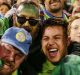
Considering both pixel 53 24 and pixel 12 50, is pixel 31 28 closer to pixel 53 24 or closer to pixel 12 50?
pixel 53 24

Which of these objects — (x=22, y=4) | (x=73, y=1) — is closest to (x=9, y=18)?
(x=22, y=4)

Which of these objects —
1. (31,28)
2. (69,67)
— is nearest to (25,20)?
(31,28)

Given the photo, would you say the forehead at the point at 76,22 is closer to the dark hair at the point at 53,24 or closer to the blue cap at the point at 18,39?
the dark hair at the point at 53,24

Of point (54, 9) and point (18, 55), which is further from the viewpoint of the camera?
point (54, 9)

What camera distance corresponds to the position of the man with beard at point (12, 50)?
2318 millimetres

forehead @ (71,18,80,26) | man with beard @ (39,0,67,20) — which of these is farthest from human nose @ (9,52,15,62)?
man with beard @ (39,0,67,20)

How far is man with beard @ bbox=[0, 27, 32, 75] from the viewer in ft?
7.61

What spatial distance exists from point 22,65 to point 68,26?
1.81ft

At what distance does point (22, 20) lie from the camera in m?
2.71

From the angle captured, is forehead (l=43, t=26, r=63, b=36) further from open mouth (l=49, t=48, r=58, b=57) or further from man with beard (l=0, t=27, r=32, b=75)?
man with beard (l=0, t=27, r=32, b=75)

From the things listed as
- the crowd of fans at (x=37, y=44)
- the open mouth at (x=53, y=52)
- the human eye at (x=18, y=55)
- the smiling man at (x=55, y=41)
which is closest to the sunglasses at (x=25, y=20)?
the crowd of fans at (x=37, y=44)

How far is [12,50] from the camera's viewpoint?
233 cm

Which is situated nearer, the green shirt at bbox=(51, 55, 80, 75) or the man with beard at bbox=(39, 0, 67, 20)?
the green shirt at bbox=(51, 55, 80, 75)

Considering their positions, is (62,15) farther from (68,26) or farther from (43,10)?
(68,26)
